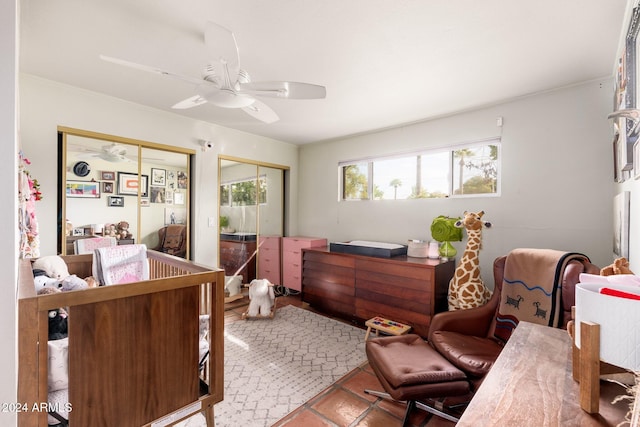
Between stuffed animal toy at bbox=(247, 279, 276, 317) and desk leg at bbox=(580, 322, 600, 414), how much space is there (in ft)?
9.82

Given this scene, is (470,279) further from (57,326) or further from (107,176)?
(107,176)

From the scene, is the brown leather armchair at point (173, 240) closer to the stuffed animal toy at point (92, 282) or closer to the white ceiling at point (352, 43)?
the stuffed animal toy at point (92, 282)

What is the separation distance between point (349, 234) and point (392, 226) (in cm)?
68

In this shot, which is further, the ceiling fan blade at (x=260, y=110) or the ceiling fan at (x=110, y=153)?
the ceiling fan at (x=110, y=153)

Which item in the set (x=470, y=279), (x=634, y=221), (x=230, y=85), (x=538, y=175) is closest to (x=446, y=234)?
(x=470, y=279)

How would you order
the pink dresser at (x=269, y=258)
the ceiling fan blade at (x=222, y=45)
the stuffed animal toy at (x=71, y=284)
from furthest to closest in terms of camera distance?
the pink dresser at (x=269, y=258) → the stuffed animal toy at (x=71, y=284) → the ceiling fan blade at (x=222, y=45)

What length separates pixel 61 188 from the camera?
264 centimetres

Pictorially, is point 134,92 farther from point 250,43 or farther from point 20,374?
point 20,374

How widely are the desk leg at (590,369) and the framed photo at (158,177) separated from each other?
3649 mm

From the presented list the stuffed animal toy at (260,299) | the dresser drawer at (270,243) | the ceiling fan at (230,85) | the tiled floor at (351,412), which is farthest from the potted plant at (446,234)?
the dresser drawer at (270,243)

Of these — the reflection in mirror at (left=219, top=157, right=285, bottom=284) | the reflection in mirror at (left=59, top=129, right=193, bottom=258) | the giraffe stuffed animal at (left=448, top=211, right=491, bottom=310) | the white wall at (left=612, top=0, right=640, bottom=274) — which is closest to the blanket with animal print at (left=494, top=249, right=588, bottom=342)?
the giraffe stuffed animal at (left=448, top=211, right=491, bottom=310)

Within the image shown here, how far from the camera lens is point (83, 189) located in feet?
9.12

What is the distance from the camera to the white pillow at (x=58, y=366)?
3.63ft

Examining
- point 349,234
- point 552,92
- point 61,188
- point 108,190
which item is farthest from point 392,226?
point 61,188
